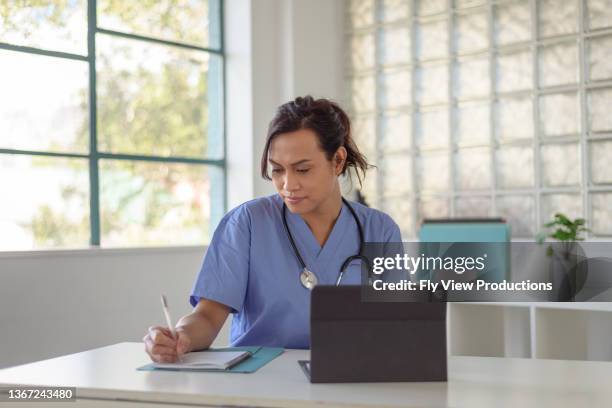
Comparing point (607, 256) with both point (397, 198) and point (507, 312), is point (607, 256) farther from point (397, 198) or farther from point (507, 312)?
point (397, 198)

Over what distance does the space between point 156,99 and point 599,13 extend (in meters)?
2.38

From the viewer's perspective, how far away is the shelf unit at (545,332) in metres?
3.46

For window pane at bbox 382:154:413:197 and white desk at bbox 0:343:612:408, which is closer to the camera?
white desk at bbox 0:343:612:408

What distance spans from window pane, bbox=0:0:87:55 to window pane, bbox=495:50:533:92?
2189 millimetres

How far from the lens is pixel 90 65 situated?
3826 millimetres

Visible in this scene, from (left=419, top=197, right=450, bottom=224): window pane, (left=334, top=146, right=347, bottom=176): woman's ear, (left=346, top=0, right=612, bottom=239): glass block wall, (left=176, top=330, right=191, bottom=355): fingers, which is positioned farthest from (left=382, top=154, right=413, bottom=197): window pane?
(left=176, top=330, right=191, bottom=355): fingers

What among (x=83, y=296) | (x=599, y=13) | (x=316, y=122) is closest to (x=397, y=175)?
(x=599, y=13)

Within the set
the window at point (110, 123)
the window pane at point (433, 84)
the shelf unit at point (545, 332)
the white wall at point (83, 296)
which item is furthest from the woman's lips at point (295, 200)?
the window pane at point (433, 84)

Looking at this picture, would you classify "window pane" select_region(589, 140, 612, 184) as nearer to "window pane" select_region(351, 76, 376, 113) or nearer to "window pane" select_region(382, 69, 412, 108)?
"window pane" select_region(382, 69, 412, 108)

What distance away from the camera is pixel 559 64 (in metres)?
3.80

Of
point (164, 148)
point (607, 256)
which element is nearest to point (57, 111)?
point (164, 148)

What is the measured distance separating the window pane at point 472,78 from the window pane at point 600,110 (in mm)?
562

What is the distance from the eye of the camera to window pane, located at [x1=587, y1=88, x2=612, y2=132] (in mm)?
3643

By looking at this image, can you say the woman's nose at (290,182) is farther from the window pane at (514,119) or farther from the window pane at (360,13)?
the window pane at (360,13)
